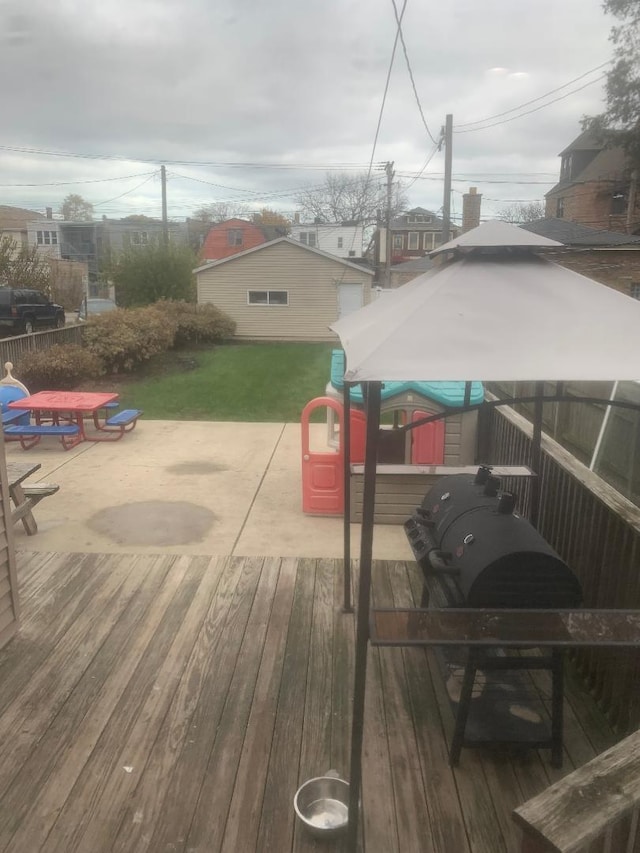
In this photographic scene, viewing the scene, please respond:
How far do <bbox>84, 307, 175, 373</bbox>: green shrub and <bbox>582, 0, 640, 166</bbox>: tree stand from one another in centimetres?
1127

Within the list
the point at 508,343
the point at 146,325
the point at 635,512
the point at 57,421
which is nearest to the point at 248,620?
the point at 635,512

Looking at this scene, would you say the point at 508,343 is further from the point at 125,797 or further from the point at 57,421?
the point at 57,421

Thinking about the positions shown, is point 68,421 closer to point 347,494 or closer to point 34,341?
point 34,341

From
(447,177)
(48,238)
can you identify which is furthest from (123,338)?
(48,238)

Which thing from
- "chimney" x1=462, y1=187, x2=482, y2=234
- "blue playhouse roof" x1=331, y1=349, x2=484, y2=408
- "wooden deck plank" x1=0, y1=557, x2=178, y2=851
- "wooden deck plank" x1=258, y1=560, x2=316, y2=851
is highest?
"chimney" x1=462, y1=187, x2=482, y2=234

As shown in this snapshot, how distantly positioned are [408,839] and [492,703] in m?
0.92

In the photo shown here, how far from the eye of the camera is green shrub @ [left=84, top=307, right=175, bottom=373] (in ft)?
52.2

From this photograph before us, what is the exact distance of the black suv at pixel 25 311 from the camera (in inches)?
861

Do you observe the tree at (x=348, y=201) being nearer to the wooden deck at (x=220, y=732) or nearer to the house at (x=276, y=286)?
the house at (x=276, y=286)

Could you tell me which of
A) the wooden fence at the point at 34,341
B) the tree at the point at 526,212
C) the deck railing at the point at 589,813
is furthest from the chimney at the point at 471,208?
the deck railing at the point at 589,813

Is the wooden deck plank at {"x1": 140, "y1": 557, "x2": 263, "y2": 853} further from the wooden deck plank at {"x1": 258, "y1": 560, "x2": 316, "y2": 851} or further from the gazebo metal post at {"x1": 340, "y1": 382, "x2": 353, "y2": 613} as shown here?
the gazebo metal post at {"x1": 340, "y1": 382, "x2": 353, "y2": 613}

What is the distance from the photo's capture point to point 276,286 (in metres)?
25.8

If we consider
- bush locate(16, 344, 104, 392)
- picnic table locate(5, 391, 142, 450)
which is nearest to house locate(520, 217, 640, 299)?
picnic table locate(5, 391, 142, 450)

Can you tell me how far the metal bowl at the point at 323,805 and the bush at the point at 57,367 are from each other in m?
12.3
